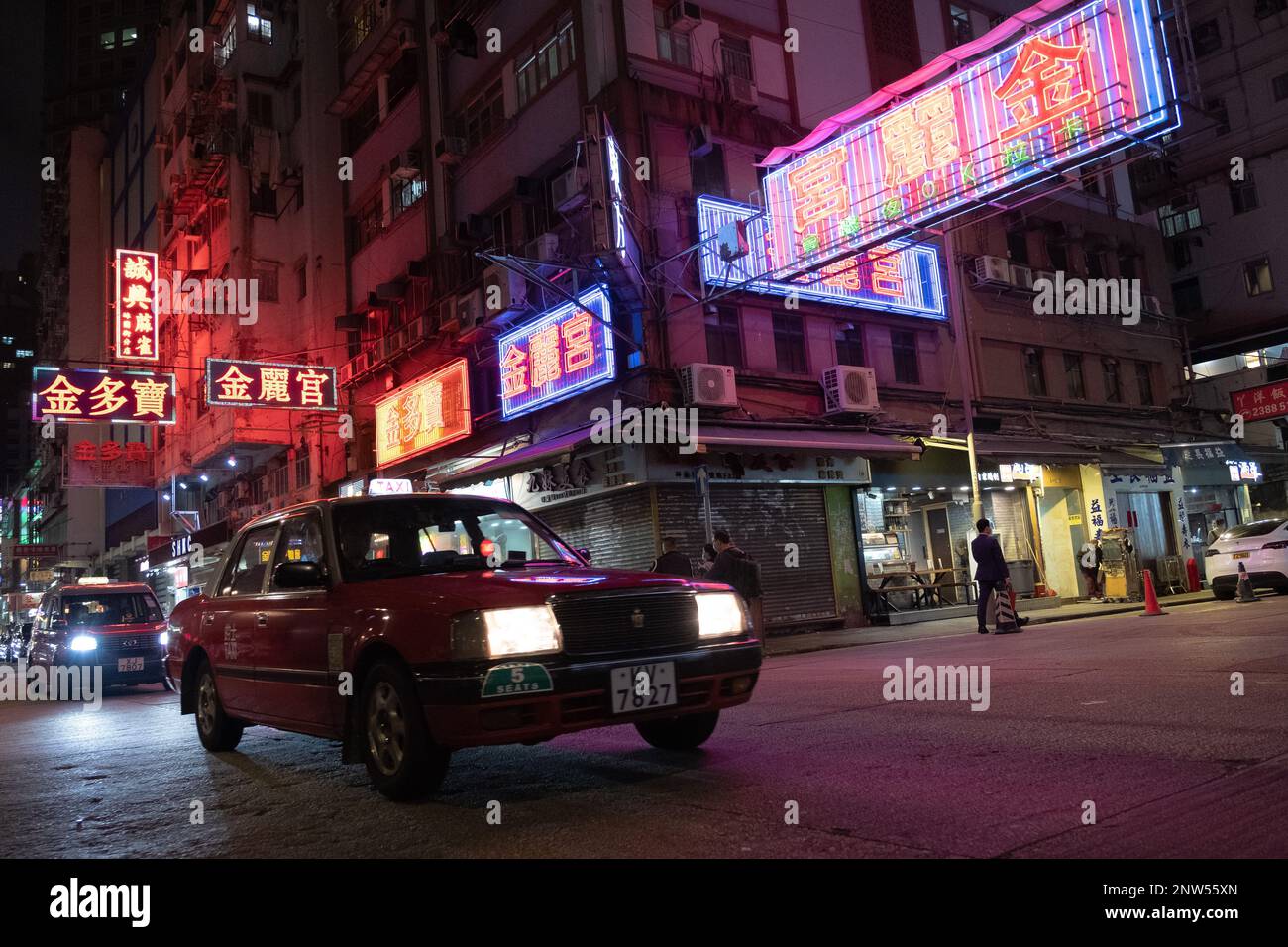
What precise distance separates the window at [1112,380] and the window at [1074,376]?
1122 millimetres

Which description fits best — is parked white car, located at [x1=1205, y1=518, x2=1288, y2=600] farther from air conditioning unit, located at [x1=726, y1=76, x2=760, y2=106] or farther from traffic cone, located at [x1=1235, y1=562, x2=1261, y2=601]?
air conditioning unit, located at [x1=726, y1=76, x2=760, y2=106]

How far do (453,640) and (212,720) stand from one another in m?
3.85

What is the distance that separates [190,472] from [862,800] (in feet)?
118

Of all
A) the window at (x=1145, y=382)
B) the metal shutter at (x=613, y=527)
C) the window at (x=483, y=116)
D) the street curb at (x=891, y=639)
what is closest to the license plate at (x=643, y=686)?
the street curb at (x=891, y=639)

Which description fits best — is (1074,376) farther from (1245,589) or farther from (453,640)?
(453,640)

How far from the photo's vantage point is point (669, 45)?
20.1 metres

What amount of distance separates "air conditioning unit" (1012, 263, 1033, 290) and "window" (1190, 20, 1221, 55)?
56.4 ft

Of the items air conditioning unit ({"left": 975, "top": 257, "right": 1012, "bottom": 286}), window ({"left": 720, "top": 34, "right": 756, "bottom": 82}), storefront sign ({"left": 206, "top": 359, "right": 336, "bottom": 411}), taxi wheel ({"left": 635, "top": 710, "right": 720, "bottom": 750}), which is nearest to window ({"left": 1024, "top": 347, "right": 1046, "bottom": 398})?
air conditioning unit ({"left": 975, "top": 257, "right": 1012, "bottom": 286})

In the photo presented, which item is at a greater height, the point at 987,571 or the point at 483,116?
the point at 483,116

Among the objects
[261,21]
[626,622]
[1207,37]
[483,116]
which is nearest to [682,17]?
[483,116]

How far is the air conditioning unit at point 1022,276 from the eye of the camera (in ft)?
79.9

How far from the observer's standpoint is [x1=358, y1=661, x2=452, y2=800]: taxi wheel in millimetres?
4762
